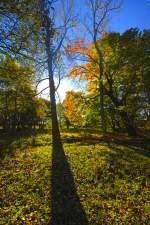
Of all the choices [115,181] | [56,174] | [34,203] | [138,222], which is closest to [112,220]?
[138,222]

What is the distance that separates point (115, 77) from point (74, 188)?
18224 millimetres

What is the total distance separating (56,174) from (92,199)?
9.22 ft

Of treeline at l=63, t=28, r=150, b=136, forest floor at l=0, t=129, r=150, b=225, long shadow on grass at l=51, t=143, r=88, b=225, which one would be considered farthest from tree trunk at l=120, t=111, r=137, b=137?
long shadow on grass at l=51, t=143, r=88, b=225

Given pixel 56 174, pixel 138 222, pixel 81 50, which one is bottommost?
pixel 138 222

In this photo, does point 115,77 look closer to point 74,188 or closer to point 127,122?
point 127,122

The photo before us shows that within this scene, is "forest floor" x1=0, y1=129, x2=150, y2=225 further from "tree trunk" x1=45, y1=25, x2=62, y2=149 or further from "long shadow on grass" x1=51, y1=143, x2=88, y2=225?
"tree trunk" x1=45, y1=25, x2=62, y2=149

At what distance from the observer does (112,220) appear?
29.1ft

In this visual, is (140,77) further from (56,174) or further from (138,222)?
(138,222)

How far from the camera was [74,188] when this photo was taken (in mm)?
11266

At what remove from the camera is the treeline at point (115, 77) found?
27062 mm

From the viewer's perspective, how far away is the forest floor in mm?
9008

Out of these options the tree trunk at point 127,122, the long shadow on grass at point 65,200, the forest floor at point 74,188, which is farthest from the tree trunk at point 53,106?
the tree trunk at point 127,122

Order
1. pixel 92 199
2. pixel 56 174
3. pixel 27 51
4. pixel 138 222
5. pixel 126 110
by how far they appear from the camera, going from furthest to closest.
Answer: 1. pixel 126 110
2. pixel 56 174
3. pixel 27 51
4. pixel 92 199
5. pixel 138 222

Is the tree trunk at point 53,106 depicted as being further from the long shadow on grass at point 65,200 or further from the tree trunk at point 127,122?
the tree trunk at point 127,122
